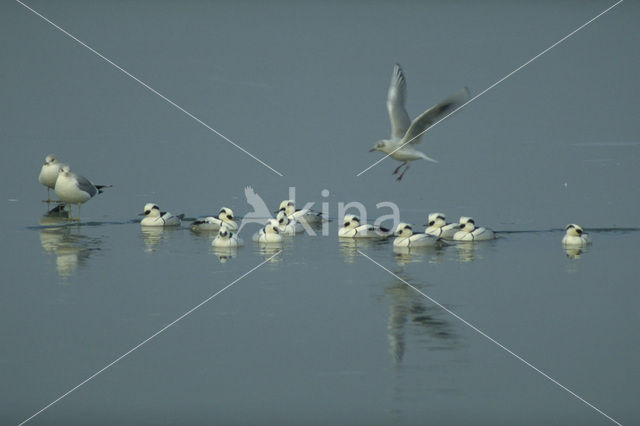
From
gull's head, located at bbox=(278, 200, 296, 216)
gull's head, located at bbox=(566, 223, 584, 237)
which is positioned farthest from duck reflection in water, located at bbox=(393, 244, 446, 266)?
gull's head, located at bbox=(278, 200, 296, 216)

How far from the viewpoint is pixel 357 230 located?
2512cm

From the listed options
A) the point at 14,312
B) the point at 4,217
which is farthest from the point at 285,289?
the point at 4,217

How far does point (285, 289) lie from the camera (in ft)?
58.1

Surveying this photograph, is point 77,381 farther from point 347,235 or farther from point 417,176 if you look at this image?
point 417,176

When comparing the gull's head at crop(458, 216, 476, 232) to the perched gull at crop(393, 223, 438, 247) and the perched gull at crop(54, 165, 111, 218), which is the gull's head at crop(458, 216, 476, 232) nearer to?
the perched gull at crop(393, 223, 438, 247)

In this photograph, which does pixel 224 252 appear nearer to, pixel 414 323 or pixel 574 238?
pixel 574 238

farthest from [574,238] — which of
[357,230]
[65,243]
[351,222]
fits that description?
[65,243]

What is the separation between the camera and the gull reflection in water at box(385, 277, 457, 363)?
13500 mm

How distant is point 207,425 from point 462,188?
95.6 feet

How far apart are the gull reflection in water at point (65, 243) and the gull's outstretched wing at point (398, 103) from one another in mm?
8222

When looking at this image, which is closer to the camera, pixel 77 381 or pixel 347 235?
pixel 77 381

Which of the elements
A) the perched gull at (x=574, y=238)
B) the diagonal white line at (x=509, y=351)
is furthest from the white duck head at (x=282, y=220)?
the diagonal white line at (x=509, y=351)

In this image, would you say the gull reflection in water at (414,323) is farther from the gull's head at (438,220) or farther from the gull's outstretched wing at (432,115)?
the gull's head at (438,220)

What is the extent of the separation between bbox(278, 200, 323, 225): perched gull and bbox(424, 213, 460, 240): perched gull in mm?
3935
